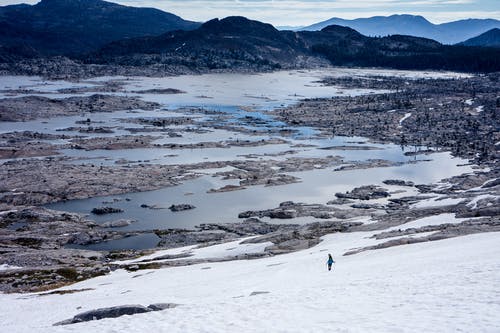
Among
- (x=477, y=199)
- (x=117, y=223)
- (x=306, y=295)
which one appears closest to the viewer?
(x=306, y=295)

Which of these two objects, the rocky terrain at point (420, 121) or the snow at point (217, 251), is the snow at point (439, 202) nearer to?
the snow at point (217, 251)

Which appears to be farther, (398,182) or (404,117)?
(404,117)

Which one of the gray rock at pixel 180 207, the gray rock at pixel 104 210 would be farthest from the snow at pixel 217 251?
the gray rock at pixel 104 210

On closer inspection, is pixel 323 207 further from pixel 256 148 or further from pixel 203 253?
pixel 256 148

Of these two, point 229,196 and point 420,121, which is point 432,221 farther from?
point 420,121

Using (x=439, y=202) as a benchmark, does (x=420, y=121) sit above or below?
above

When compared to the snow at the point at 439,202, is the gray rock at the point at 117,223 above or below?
below

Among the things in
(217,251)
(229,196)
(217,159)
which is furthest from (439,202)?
(217,159)

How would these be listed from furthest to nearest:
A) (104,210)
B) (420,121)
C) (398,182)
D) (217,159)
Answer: (420,121)
(217,159)
(398,182)
(104,210)

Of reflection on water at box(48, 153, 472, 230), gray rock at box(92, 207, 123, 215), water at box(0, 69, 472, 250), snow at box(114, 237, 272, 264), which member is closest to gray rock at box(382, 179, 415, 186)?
reflection on water at box(48, 153, 472, 230)
